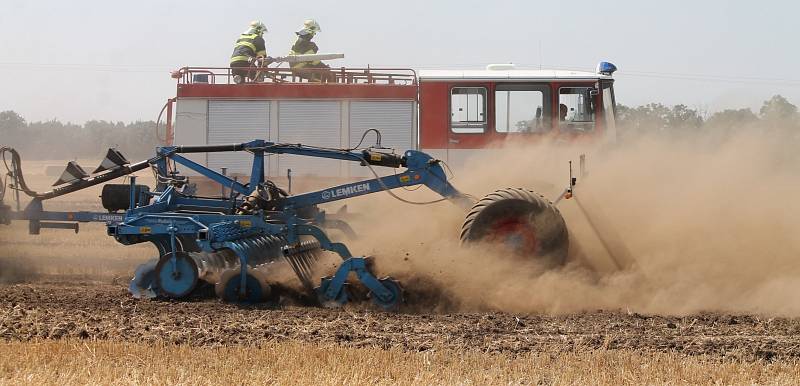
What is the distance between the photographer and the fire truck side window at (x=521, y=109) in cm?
1280

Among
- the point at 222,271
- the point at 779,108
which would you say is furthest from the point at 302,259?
the point at 779,108

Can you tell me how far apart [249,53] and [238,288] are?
559cm

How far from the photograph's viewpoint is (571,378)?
20.1 feet

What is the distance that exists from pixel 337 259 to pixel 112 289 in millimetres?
2599

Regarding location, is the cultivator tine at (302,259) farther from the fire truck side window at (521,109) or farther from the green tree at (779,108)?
the green tree at (779,108)

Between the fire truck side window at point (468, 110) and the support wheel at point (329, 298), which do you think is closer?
the support wheel at point (329, 298)

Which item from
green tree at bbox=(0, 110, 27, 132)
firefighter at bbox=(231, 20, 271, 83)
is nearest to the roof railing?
firefighter at bbox=(231, 20, 271, 83)

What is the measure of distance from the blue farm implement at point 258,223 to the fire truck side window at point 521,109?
10.5 feet

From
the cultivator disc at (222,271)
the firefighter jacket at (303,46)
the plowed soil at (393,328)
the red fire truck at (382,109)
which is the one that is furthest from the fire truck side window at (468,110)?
the plowed soil at (393,328)

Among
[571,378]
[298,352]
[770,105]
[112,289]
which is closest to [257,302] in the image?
[112,289]

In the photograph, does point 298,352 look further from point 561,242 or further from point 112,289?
point 112,289

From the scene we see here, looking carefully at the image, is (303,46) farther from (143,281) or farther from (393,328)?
(393,328)

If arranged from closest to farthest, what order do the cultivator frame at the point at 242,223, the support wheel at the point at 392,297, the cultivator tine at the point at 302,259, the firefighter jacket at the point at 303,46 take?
1. the support wheel at the point at 392,297
2. the cultivator frame at the point at 242,223
3. the cultivator tine at the point at 302,259
4. the firefighter jacket at the point at 303,46

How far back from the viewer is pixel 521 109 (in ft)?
42.4
